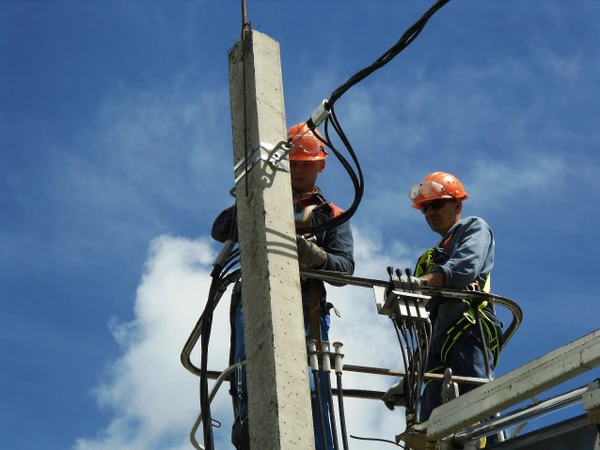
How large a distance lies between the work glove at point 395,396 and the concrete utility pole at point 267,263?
1.37 m

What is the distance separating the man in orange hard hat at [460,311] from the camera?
23.1 feet

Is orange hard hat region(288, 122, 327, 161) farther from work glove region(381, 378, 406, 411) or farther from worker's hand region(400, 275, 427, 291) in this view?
work glove region(381, 378, 406, 411)

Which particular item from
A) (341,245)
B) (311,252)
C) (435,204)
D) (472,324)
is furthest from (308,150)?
(472,324)

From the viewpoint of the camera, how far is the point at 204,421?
6.36 meters

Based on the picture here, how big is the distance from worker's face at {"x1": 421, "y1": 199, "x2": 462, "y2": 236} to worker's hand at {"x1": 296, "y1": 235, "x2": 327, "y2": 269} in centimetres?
145

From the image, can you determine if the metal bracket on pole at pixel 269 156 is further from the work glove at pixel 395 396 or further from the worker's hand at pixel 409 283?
the work glove at pixel 395 396

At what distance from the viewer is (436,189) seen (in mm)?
8055

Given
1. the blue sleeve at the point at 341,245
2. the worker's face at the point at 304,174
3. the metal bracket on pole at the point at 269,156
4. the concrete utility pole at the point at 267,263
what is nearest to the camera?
the concrete utility pole at the point at 267,263

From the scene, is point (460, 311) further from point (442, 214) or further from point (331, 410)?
point (331, 410)

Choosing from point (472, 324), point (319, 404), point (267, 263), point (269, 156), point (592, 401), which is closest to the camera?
point (592, 401)

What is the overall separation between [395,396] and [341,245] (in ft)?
3.50

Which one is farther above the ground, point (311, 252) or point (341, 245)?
point (341, 245)

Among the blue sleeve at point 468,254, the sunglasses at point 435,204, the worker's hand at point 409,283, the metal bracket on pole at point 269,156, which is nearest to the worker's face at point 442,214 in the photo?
the sunglasses at point 435,204

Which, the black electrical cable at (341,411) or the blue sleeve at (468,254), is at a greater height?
the blue sleeve at (468,254)
